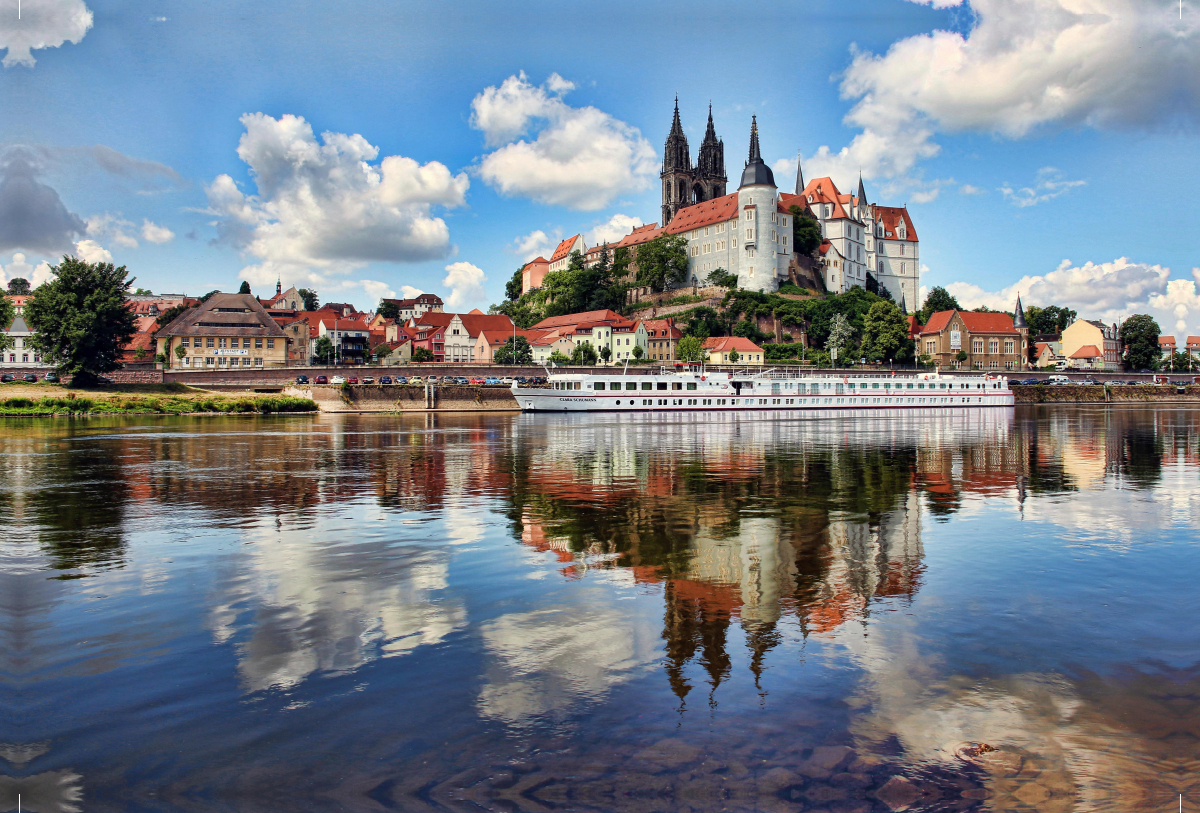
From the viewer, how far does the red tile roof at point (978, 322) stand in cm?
13400

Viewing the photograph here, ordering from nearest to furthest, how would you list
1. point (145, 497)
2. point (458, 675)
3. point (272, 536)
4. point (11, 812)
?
point (11, 812) → point (458, 675) → point (272, 536) → point (145, 497)

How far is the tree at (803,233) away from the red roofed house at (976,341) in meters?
25.7

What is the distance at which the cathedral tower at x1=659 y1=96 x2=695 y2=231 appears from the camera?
568 feet

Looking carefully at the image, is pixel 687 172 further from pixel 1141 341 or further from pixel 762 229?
pixel 1141 341

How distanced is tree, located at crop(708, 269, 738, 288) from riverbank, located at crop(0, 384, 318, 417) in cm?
8472

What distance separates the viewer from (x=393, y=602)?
9359mm

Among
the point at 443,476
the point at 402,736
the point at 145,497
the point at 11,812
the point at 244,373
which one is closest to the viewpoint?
the point at 11,812

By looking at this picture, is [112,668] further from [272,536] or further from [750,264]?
[750,264]

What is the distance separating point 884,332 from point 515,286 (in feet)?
330

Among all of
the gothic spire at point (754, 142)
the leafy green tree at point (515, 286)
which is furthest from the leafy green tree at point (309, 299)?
the gothic spire at point (754, 142)

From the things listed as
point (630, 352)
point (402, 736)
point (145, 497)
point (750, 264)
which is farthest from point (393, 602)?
point (750, 264)

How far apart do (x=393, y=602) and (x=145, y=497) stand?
12.2 metres

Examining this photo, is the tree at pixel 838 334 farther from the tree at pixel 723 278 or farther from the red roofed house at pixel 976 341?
the tree at pixel 723 278

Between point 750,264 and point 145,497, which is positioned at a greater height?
point 750,264
